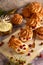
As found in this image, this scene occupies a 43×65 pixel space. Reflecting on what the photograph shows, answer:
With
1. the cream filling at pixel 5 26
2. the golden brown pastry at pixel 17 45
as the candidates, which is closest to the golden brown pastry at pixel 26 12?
the cream filling at pixel 5 26

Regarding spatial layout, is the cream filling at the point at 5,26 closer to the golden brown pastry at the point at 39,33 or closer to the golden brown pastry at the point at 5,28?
the golden brown pastry at the point at 5,28

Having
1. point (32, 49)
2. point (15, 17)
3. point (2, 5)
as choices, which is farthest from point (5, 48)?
point (2, 5)

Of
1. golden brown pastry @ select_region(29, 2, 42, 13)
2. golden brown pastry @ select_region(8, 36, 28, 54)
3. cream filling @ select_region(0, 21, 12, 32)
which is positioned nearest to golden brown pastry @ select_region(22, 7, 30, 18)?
golden brown pastry @ select_region(29, 2, 42, 13)

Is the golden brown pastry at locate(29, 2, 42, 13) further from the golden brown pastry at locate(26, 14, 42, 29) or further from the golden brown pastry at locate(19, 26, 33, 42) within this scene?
the golden brown pastry at locate(19, 26, 33, 42)

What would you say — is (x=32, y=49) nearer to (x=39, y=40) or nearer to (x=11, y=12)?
(x=39, y=40)

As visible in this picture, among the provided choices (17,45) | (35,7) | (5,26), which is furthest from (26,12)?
(17,45)

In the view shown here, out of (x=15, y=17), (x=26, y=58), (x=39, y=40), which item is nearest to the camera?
(x=26, y=58)
